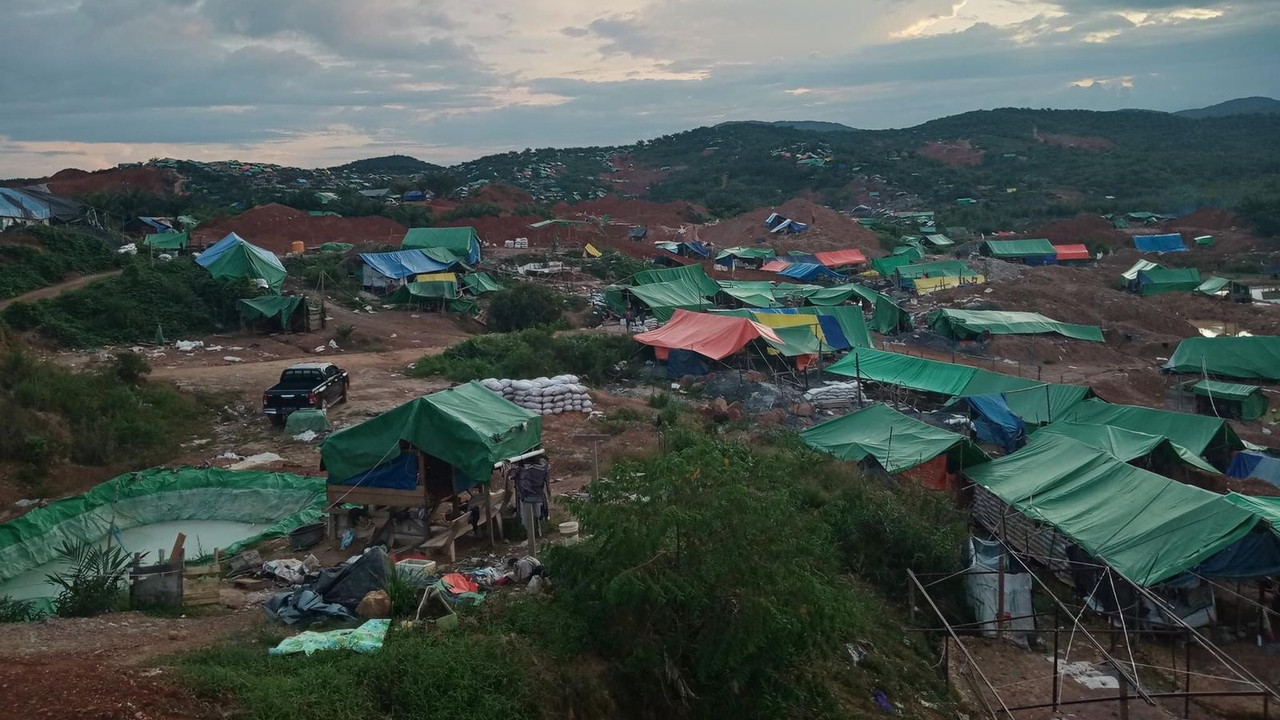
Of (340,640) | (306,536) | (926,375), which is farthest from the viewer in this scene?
(926,375)

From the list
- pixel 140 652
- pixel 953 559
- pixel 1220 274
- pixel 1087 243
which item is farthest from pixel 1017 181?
Result: pixel 140 652

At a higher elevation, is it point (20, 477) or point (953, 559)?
point (20, 477)

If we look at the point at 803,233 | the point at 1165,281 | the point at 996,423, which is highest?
the point at 803,233

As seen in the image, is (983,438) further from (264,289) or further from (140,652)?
(264,289)

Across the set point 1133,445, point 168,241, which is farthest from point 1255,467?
point 168,241

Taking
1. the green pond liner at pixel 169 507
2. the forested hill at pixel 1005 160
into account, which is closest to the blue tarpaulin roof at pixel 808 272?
the forested hill at pixel 1005 160

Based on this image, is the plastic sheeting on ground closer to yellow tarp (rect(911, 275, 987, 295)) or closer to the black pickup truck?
the black pickup truck

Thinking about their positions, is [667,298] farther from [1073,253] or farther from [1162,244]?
[1162,244]
